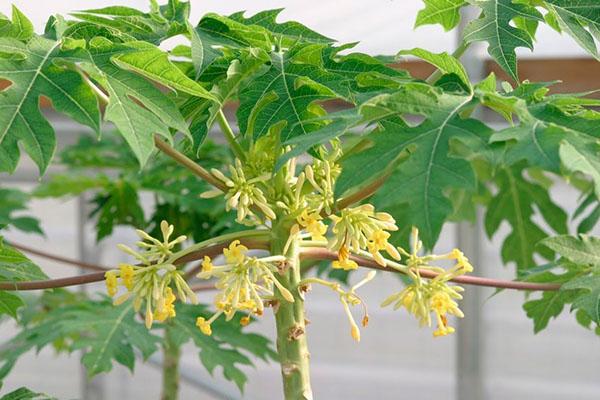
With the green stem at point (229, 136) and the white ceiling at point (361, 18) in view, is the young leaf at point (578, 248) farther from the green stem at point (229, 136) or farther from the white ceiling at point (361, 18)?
the white ceiling at point (361, 18)

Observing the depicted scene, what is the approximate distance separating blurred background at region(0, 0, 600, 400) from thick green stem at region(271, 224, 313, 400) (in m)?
1.25

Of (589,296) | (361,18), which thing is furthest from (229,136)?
(361,18)

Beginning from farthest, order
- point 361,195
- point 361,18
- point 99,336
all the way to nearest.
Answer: point 361,18 < point 99,336 < point 361,195

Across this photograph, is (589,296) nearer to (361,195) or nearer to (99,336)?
(361,195)

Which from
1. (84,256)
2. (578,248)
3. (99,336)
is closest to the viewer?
(578,248)

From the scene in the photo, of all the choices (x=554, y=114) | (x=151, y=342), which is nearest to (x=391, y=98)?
(x=554, y=114)

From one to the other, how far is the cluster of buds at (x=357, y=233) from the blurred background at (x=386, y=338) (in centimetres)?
128

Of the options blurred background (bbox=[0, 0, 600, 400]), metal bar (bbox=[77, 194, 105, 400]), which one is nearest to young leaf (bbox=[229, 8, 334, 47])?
blurred background (bbox=[0, 0, 600, 400])

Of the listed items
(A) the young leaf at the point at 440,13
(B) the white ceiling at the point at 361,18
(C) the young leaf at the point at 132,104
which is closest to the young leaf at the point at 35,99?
(C) the young leaf at the point at 132,104

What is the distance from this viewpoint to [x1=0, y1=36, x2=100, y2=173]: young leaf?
54cm

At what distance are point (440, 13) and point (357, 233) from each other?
0.67ft

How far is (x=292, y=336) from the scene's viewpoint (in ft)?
2.09

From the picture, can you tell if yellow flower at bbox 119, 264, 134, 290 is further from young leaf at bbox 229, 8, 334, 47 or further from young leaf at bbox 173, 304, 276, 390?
young leaf at bbox 173, 304, 276, 390

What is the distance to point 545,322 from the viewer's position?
81cm
